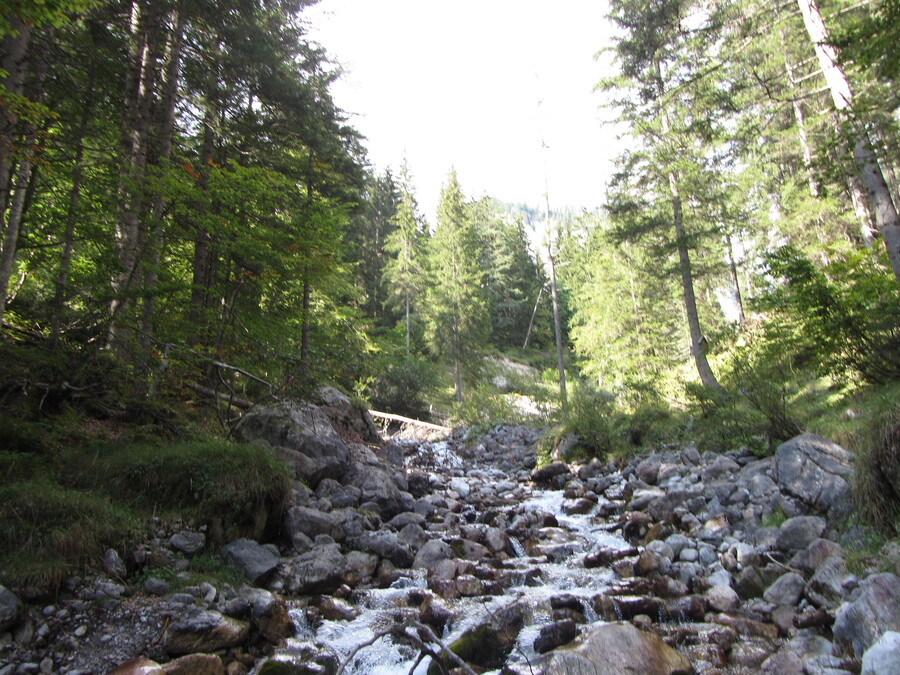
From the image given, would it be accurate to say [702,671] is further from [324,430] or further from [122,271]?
[122,271]

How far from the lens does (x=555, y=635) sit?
4797 mm

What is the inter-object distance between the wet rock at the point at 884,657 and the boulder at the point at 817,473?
8.69 feet

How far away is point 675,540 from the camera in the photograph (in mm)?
6656

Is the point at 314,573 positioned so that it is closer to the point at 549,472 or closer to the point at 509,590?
the point at 509,590

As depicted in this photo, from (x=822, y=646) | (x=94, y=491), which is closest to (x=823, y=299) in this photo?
(x=822, y=646)

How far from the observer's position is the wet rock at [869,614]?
12.6 feet

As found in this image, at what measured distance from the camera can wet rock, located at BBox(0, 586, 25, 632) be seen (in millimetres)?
3674

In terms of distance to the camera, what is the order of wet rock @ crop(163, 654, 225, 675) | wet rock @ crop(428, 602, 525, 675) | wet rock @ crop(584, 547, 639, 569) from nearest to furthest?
wet rock @ crop(163, 654, 225, 675) < wet rock @ crop(428, 602, 525, 675) < wet rock @ crop(584, 547, 639, 569)

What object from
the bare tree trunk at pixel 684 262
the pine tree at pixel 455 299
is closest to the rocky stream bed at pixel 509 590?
the bare tree trunk at pixel 684 262

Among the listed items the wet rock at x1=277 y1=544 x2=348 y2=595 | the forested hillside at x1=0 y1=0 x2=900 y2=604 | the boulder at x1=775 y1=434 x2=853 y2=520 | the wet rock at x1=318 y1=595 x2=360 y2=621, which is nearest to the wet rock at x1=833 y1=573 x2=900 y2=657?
the forested hillside at x1=0 y1=0 x2=900 y2=604

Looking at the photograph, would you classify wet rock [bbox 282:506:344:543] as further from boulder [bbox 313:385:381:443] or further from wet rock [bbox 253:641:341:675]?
boulder [bbox 313:385:381:443]

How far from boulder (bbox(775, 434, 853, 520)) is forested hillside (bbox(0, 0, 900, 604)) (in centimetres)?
36

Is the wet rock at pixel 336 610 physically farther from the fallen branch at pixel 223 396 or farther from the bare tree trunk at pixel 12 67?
the fallen branch at pixel 223 396

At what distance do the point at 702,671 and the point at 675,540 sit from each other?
2.64m
